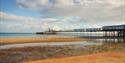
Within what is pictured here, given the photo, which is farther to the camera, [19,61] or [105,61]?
[19,61]

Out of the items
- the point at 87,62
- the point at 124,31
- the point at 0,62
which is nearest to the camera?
the point at 87,62

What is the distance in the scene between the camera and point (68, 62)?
13.5m

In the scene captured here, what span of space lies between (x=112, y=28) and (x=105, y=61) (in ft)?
124

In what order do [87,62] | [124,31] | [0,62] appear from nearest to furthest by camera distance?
[87,62] → [0,62] → [124,31]

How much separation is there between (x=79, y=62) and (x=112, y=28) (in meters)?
38.6

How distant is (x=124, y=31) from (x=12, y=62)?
112ft

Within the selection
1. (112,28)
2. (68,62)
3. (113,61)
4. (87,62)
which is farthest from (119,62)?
(112,28)

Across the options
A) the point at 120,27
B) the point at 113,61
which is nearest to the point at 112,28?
the point at 120,27

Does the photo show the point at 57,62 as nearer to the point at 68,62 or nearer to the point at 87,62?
the point at 68,62

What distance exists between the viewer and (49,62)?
44.9ft

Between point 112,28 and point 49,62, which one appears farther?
point 112,28

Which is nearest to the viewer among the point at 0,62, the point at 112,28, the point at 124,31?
the point at 0,62

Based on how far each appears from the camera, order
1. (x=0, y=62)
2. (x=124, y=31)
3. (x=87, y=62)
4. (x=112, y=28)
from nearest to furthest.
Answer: (x=87, y=62) → (x=0, y=62) → (x=124, y=31) → (x=112, y=28)

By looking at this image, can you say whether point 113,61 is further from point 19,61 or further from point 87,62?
point 19,61
